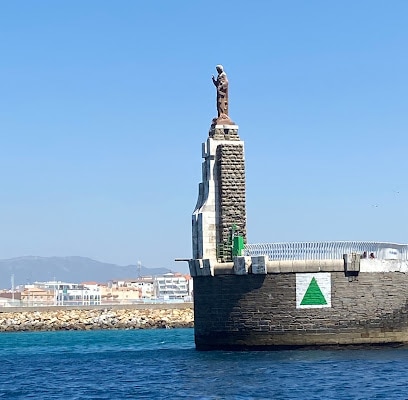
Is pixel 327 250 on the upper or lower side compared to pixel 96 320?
upper

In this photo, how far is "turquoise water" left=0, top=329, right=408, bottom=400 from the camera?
1436 inches

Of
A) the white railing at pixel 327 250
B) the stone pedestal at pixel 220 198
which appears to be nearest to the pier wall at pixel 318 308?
the white railing at pixel 327 250

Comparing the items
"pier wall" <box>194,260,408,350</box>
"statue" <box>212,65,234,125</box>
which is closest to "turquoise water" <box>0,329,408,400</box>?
"pier wall" <box>194,260,408,350</box>

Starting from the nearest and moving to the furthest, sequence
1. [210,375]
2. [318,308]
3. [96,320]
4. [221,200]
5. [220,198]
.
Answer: [210,375] < [318,308] < [221,200] < [220,198] < [96,320]

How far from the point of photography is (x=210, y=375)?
135 ft

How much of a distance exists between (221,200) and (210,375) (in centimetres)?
1230

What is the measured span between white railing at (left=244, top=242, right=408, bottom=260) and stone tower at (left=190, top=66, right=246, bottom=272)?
7.76ft

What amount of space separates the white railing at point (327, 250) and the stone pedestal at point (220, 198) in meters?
2.46

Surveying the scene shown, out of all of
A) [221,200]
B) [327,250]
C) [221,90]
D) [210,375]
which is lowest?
[210,375]

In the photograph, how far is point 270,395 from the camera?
35.4 metres

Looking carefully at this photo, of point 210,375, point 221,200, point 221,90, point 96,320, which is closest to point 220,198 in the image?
point 221,200

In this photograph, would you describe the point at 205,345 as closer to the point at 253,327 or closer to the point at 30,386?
the point at 253,327

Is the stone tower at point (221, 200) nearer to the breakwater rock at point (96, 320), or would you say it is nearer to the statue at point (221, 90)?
the statue at point (221, 90)

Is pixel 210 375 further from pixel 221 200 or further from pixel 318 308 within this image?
pixel 221 200
